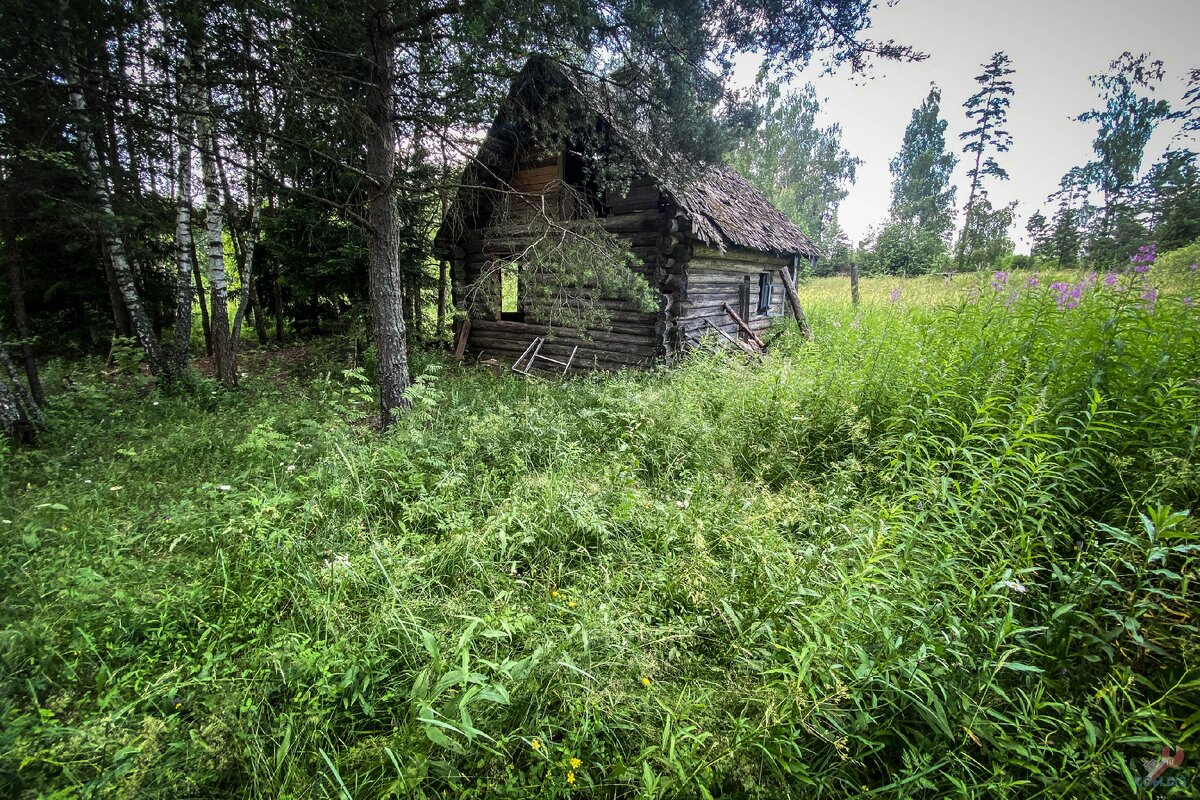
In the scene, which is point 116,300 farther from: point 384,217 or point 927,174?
point 927,174

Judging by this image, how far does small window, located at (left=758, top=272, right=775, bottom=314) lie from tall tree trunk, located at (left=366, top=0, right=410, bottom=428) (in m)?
9.44

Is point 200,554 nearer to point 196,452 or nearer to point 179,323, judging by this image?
point 196,452

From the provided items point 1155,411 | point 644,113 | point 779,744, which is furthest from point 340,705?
point 644,113

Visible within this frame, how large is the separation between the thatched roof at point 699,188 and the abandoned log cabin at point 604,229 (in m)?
0.04

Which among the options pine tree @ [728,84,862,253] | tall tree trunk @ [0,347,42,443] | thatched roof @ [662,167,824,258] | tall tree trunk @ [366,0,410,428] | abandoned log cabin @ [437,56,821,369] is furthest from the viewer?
pine tree @ [728,84,862,253]

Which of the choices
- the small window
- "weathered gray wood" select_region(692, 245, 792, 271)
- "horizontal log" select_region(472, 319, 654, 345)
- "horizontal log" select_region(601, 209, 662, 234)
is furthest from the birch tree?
the small window

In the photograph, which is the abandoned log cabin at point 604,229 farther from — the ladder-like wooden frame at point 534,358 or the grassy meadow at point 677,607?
the grassy meadow at point 677,607

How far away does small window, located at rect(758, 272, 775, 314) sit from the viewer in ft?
38.8

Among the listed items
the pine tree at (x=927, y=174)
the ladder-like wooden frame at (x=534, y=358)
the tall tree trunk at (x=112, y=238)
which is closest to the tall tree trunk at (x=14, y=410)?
the tall tree trunk at (x=112, y=238)

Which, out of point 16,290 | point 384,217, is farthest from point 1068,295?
point 16,290

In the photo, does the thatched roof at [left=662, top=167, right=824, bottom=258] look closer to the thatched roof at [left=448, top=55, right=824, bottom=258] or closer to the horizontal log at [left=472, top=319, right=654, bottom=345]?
the thatched roof at [left=448, top=55, right=824, bottom=258]

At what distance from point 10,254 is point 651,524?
345 inches

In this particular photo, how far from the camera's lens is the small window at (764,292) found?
11812 mm

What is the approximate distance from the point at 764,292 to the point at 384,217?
32.6 feet
